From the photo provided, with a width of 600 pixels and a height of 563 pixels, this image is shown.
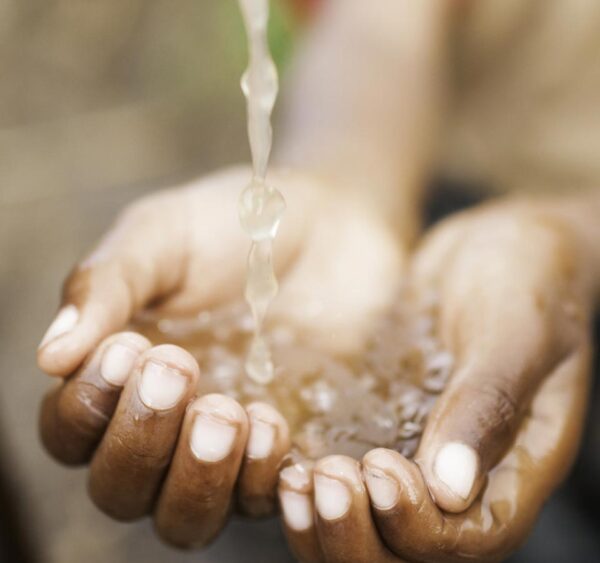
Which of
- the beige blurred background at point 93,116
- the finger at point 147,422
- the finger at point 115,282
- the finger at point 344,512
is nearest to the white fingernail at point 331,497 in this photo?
the finger at point 344,512

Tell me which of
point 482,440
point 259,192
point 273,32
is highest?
point 273,32

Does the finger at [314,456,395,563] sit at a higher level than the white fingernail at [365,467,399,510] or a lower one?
lower

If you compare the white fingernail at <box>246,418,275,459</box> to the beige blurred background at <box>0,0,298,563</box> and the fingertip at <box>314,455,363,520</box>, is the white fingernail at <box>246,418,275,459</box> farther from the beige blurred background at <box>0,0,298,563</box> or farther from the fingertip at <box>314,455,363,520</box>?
the beige blurred background at <box>0,0,298,563</box>

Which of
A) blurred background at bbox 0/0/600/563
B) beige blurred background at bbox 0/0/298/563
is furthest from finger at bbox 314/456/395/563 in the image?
beige blurred background at bbox 0/0/298/563

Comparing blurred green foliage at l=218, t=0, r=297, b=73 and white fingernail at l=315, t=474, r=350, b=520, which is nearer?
white fingernail at l=315, t=474, r=350, b=520

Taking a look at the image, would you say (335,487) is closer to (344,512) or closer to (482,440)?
(344,512)

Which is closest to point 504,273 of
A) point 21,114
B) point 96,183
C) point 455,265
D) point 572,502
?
point 455,265

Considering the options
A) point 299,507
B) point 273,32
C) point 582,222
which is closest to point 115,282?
point 299,507

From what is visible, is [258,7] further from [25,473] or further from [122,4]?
[122,4]
